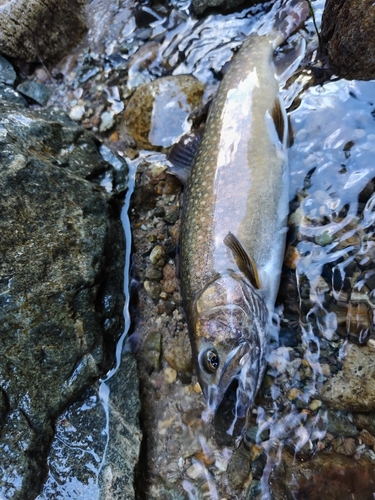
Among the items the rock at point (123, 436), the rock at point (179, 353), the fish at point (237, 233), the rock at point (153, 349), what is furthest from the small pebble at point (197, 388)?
the rock at point (123, 436)

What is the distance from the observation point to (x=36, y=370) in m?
2.98

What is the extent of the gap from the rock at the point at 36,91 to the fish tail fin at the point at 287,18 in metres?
2.75

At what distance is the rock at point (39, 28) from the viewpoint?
4.73 m

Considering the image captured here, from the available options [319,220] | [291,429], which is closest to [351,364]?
[291,429]

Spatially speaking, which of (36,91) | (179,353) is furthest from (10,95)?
(179,353)

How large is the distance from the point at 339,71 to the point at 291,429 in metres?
3.11

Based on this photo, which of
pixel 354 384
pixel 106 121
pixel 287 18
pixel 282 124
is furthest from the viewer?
pixel 106 121

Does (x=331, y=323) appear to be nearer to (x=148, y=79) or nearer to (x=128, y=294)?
(x=128, y=294)

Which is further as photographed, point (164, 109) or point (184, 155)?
point (164, 109)

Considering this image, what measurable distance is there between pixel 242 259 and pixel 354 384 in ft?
4.03

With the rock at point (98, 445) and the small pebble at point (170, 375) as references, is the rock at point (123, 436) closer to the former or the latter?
the rock at point (98, 445)

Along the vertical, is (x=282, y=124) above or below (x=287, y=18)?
below

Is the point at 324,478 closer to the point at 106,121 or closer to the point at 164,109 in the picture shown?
the point at 164,109

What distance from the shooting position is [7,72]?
4.85 meters
